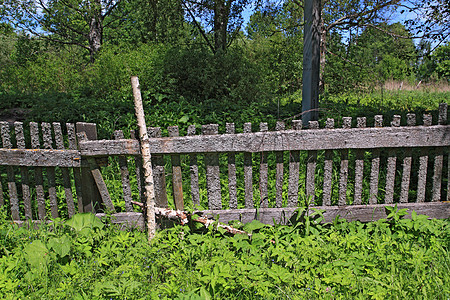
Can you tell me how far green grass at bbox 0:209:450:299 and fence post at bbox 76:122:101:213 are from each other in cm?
25

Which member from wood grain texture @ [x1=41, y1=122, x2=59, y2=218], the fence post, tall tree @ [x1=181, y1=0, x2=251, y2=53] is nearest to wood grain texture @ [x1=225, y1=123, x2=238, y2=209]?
the fence post

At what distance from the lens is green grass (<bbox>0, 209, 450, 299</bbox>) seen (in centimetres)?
259

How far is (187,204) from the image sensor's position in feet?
13.1

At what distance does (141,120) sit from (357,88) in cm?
1564

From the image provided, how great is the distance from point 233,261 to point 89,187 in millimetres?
1788

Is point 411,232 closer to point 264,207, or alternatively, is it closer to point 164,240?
point 264,207

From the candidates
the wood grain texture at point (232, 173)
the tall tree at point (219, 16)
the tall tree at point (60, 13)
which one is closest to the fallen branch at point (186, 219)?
the wood grain texture at point (232, 173)

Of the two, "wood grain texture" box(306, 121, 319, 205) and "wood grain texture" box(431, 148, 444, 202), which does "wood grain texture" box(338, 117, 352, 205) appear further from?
"wood grain texture" box(431, 148, 444, 202)

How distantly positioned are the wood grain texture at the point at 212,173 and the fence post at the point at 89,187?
3.85 ft

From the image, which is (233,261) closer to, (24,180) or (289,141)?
(289,141)

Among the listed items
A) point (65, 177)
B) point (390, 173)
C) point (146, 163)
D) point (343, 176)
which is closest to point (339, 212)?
point (343, 176)

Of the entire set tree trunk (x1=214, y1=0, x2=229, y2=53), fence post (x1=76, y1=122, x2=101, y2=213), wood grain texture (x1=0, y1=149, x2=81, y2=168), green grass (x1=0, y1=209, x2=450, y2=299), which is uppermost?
tree trunk (x1=214, y1=0, x2=229, y2=53)

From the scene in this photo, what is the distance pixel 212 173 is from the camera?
354cm

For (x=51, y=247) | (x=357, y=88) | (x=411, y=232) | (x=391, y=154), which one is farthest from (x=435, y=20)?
(x=357, y=88)
